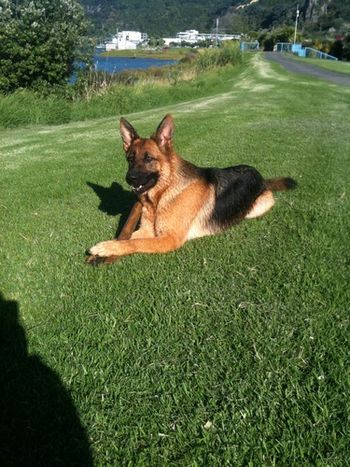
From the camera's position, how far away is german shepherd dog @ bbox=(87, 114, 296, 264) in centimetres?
432

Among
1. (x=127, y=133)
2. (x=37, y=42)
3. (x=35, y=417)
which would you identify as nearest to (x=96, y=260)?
(x=127, y=133)

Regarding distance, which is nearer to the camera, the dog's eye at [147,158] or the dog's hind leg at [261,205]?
the dog's eye at [147,158]

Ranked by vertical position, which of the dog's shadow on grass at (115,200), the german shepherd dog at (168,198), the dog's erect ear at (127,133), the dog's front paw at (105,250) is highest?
the dog's erect ear at (127,133)

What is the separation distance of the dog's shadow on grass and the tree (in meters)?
14.4

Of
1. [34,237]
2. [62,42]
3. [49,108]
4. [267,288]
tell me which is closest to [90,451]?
[267,288]

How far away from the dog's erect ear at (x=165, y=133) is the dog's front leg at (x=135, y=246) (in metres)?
0.93

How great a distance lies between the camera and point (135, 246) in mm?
4305

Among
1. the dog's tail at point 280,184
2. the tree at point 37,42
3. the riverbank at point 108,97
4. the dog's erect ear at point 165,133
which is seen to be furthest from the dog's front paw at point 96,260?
the tree at point 37,42

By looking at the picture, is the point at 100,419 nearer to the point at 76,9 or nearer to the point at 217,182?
the point at 217,182

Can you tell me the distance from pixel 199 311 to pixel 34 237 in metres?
2.58

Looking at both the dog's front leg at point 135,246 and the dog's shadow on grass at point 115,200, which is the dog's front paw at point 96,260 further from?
the dog's shadow on grass at point 115,200

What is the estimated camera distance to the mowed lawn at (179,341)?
2314 millimetres

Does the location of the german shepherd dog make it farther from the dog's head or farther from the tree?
the tree

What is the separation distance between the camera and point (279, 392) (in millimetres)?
2596
